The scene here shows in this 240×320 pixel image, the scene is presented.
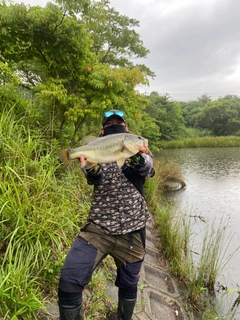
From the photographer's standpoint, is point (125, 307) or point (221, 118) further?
point (221, 118)

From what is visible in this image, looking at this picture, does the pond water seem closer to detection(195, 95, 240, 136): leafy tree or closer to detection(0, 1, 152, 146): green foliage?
detection(0, 1, 152, 146): green foliage

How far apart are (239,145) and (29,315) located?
31939 mm

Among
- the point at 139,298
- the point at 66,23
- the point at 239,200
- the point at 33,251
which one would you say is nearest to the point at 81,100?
the point at 66,23

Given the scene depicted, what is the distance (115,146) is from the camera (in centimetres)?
211

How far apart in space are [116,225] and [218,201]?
8.83 meters

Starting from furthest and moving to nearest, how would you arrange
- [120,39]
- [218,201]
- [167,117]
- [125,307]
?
[167,117]
[120,39]
[218,201]
[125,307]

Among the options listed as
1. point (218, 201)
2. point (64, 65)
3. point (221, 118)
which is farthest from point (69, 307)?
point (221, 118)

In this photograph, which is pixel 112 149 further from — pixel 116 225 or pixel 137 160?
pixel 116 225

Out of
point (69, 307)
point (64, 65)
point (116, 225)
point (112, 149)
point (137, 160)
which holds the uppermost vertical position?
point (64, 65)

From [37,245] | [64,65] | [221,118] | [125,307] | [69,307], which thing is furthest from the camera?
[221,118]

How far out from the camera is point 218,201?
10133mm

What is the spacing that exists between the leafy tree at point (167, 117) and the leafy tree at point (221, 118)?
40.9ft

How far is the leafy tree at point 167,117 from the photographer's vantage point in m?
33.0

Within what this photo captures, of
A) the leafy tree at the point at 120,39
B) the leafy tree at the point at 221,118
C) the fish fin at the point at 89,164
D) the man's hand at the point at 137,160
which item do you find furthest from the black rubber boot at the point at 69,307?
the leafy tree at the point at 221,118
